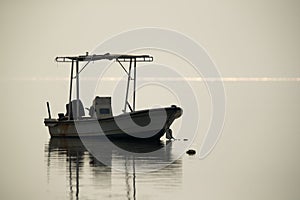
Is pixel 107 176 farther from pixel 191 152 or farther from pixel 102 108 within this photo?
pixel 102 108

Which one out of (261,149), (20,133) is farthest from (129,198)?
(20,133)

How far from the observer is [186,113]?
9369 centimetres

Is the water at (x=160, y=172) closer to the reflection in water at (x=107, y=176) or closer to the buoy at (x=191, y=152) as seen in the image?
the reflection in water at (x=107, y=176)

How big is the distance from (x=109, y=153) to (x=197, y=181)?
12.4m

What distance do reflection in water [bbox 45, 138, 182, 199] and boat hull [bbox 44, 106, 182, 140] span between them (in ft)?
15.7

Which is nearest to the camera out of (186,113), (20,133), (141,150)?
(141,150)

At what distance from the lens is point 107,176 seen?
42.1 metres

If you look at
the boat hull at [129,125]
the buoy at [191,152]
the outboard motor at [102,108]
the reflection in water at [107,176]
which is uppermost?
the outboard motor at [102,108]

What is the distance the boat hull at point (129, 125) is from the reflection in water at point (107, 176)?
4.79m

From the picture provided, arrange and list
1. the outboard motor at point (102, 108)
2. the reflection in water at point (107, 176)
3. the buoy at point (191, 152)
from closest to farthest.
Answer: the reflection in water at point (107, 176) → the buoy at point (191, 152) → the outboard motor at point (102, 108)

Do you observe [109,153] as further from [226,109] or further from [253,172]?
[226,109]

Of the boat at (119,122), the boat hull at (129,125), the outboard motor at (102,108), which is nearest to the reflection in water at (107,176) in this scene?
the boat hull at (129,125)

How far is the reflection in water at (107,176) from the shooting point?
37.8 meters

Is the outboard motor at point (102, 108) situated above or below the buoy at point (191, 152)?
above
